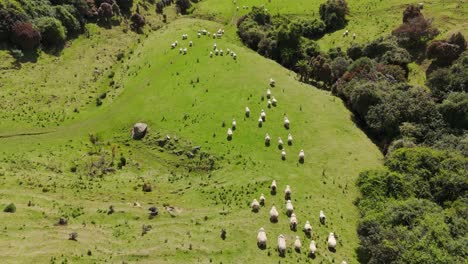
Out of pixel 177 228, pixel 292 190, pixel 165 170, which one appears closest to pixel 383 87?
pixel 292 190

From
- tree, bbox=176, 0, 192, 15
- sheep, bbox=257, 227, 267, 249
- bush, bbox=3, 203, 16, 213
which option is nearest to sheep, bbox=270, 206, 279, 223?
sheep, bbox=257, 227, 267, 249

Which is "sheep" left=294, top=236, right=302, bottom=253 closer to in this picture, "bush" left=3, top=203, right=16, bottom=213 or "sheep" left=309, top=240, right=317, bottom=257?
"sheep" left=309, top=240, right=317, bottom=257

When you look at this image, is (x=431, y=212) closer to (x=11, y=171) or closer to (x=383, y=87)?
(x=383, y=87)

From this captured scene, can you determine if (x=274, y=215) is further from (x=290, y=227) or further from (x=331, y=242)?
(x=331, y=242)

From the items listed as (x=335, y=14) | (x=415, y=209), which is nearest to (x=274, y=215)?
(x=415, y=209)

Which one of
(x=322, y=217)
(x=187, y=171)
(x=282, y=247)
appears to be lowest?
(x=187, y=171)

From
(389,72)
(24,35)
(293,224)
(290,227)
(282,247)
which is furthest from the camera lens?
(24,35)
